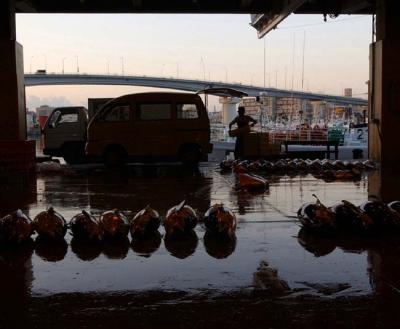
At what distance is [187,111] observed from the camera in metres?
16.2

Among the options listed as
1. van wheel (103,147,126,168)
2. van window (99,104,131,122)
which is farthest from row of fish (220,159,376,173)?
van window (99,104,131,122)

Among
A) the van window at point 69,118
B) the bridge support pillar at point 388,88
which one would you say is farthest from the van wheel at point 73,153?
the bridge support pillar at point 388,88

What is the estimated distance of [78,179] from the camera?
13.4 m

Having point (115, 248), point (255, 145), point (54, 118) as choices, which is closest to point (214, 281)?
point (115, 248)

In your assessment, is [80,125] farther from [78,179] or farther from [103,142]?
[78,179]

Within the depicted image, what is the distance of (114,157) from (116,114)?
1.31 meters

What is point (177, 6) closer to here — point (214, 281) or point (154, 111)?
point (154, 111)

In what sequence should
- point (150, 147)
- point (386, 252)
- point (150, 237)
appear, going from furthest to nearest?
point (150, 147) → point (150, 237) → point (386, 252)

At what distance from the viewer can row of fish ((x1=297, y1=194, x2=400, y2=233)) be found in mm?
6223

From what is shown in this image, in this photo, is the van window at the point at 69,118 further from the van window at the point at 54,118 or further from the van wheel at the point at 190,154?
the van wheel at the point at 190,154

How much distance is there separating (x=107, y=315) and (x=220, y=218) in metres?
2.60

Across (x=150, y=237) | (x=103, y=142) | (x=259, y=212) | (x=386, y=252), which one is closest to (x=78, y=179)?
(x=103, y=142)

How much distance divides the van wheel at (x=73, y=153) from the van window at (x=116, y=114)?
173 inches

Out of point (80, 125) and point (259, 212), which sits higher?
point (80, 125)
